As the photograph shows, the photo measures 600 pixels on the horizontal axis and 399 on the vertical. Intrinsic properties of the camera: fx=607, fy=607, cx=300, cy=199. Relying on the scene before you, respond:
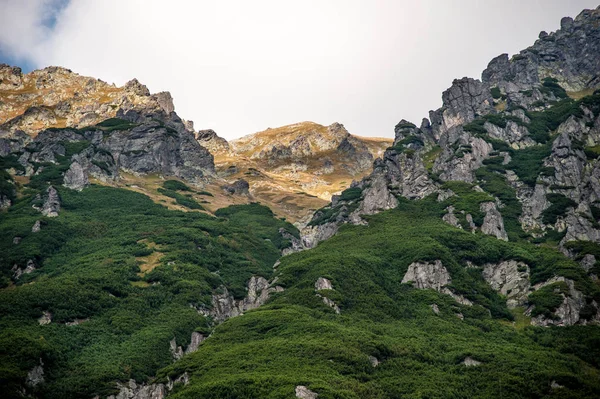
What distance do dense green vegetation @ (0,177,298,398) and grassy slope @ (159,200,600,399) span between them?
11.8m

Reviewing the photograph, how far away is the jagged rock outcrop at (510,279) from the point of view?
133750 millimetres

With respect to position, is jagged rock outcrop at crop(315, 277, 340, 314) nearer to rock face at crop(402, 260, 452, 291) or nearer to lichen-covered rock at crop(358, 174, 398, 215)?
rock face at crop(402, 260, 452, 291)

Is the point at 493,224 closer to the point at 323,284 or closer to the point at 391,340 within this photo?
the point at 323,284

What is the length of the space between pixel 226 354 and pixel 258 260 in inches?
2998

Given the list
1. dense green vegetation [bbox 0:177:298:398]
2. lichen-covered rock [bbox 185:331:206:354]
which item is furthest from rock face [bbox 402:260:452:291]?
lichen-covered rock [bbox 185:331:206:354]

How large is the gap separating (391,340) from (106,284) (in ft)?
204

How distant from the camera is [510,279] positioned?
13912 cm

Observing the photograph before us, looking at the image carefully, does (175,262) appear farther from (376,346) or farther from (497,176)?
(497,176)

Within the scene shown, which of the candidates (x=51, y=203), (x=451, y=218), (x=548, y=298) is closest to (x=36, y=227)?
A: (x=51, y=203)

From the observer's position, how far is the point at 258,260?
182 meters

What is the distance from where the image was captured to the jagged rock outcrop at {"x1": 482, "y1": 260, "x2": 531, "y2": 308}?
133750 millimetres

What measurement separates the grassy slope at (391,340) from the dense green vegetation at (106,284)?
38.7ft

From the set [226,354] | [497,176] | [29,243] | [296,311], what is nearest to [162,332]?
[226,354]

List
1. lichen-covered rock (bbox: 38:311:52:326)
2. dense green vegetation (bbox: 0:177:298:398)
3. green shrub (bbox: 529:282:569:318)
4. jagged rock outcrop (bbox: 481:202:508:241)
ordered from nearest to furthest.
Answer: dense green vegetation (bbox: 0:177:298:398) → lichen-covered rock (bbox: 38:311:52:326) → green shrub (bbox: 529:282:569:318) → jagged rock outcrop (bbox: 481:202:508:241)
